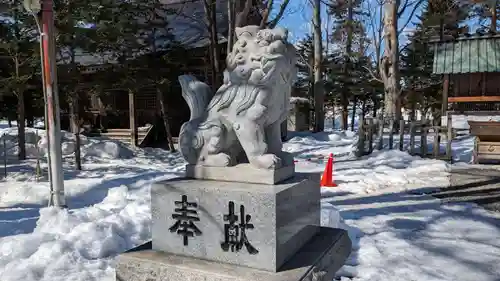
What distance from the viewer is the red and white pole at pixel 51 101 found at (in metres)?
5.41

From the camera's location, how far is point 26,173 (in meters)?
9.82

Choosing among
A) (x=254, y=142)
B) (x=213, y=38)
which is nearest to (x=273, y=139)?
(x=254, y=142)

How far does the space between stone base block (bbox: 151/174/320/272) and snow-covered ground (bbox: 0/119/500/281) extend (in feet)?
4.15

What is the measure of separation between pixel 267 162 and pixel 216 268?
78 centimetres

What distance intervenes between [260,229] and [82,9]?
Answer: 34.7ft

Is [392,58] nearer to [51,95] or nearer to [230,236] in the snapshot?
[51,95]

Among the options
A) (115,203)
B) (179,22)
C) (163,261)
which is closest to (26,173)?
(115,203)

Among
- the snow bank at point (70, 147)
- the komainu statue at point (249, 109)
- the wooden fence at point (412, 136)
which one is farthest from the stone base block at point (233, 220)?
the snow bank at point (70, 147)

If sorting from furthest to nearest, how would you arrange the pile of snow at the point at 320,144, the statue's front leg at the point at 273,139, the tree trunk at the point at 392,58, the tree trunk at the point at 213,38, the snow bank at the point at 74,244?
the tree trunk at the point at 392,58
the tree trunk at the point at 213,38
the pile of snow at the point at 320,144
the snow bank at the point at 74,244
the statue's front leg at the point at 273,139

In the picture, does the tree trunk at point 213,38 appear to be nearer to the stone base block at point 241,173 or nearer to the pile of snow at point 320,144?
the pile of snow at point 320,144

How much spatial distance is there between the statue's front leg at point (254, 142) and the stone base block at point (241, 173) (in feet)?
0.18

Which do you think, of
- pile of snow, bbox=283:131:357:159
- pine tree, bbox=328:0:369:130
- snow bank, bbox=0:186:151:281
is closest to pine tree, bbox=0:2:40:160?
snow bank, bbox=0:186:151:281

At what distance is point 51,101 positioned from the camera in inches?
215

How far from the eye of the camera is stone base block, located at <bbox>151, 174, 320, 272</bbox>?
2.29m
